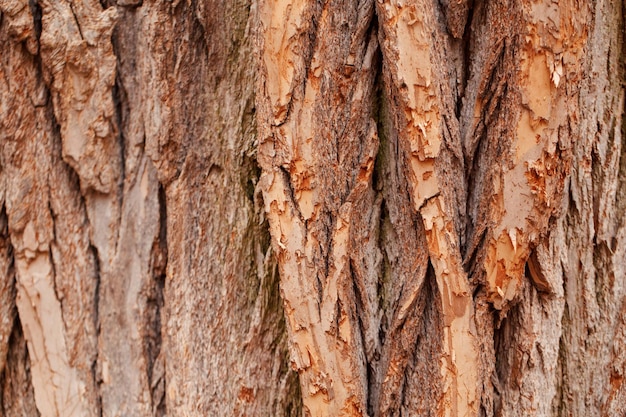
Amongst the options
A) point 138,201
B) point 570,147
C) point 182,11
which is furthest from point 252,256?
point 570,147

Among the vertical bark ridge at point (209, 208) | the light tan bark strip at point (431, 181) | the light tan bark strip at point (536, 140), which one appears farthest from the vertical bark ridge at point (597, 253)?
the vertical bark ridge at point (209, 208)

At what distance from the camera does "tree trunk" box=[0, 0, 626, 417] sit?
106cm

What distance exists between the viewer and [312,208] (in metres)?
1.08

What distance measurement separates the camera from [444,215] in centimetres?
106

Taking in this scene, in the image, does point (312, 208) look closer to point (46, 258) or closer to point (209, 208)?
point (209, 208)

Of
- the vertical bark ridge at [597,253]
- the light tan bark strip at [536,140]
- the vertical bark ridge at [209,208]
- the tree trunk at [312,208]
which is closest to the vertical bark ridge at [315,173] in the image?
the tree trunk at [312,208]

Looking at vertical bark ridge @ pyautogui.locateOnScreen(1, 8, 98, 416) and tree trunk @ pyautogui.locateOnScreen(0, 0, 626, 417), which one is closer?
tree trunk @ pyautogui.locateOnScreen(0, 0, 626, 417)

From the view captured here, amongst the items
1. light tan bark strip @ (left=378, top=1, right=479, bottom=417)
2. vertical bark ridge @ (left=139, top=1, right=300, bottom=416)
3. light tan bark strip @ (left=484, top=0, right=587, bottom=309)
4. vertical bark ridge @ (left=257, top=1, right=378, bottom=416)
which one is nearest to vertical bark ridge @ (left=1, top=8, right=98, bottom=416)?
vertical bark ridge @ (left=139, top=1, right=300, bottom=416)

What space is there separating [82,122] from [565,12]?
0.97 metres

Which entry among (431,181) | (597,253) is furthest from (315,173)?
(597,253)

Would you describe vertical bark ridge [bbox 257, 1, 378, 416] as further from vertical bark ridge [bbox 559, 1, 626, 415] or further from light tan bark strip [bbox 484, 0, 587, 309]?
vertical bark ridge [bbox 559, 1, 626, 415]

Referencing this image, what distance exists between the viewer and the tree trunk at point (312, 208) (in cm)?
106

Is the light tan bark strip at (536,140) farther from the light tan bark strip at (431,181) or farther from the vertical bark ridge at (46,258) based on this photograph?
the vertical bark ridge at (46,258)

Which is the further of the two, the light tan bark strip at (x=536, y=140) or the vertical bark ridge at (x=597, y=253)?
the vertical bark ridge at (x=597, y=253)
